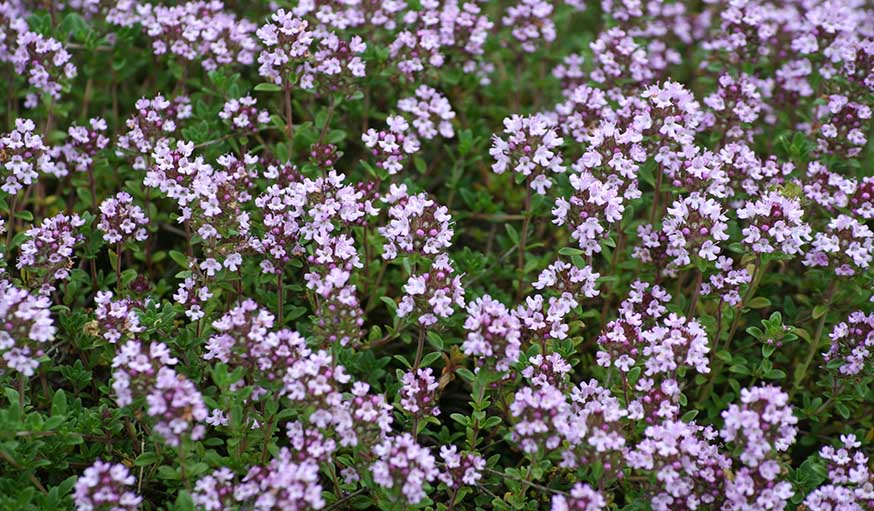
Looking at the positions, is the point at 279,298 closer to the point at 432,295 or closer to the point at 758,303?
the point at 432,295

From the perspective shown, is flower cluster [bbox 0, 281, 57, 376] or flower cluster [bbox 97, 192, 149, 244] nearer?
flower cluster [bbox 0, 281, 57, 376]

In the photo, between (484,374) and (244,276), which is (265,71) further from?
(484,374)

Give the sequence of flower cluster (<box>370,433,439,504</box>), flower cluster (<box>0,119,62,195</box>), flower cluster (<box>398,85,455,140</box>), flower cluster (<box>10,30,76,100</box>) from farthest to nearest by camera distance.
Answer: flower cluster (<box>398,85,455,140</box>) < flower cluster (<box>10,30,76,100</box>) < flower cluster (<box>0,119,62,195</box>) < flower cluster (<box>370,433,439,504</box>)

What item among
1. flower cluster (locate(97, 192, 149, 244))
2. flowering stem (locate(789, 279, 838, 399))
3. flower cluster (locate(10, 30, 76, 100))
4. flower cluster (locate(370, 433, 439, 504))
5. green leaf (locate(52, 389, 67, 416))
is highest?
flower cluster (locate(10, 30, 76, 100))

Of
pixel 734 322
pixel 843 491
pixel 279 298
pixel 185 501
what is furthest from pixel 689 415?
pixel 185 501

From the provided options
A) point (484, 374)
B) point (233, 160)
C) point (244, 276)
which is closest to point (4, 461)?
point (244, 276)

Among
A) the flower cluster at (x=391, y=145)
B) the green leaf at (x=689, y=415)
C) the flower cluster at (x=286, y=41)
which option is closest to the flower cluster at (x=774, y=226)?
the green leaf at (x=689, y=415)

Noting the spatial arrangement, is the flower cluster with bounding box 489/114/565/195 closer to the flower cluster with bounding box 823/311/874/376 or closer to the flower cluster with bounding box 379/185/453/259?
the flower cluster with bounding box 379/185/453/259

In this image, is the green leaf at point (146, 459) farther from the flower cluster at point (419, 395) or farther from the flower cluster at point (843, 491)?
the flower cluster at point (843, 491)

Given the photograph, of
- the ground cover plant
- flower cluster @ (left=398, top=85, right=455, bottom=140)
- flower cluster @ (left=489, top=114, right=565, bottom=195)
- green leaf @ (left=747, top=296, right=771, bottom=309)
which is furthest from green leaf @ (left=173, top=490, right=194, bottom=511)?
green leaf @ (left=747, top=296, right=771, bottom=309)
